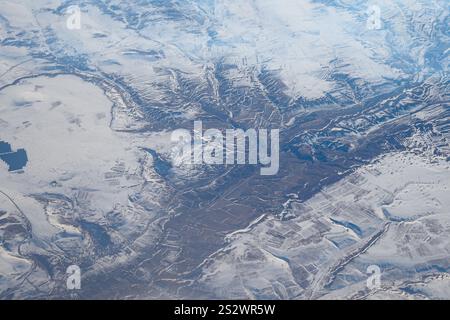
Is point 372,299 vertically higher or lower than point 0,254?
lower

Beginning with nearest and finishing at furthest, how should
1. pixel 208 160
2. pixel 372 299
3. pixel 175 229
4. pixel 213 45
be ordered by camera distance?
1. pixel 372 299
2. pixel 175 229
3. pixel 208 160
4. pixel 213 45

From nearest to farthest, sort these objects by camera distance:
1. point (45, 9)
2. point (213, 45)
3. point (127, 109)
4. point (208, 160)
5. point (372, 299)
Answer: point (372, 299) → point (208, 160) → point (127, 109) → point (213, 45) → point (45, 9)

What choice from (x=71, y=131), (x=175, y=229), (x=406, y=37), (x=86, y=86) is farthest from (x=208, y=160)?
(x=406, y=37)

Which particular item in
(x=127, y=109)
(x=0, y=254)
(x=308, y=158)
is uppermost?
(x=127, y=109)

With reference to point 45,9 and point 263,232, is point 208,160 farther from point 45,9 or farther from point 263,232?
point 45,9

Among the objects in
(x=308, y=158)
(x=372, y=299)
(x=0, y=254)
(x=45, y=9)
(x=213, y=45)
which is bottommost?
(x=372, y=299)

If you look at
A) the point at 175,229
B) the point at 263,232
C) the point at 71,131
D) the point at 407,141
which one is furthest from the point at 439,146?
the point at 71,131

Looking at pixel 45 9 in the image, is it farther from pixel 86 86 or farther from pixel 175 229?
pixel 175 229

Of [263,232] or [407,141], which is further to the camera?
[407,141]

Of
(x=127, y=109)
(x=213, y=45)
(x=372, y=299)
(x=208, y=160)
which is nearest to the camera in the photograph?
(x=372, y=299)
